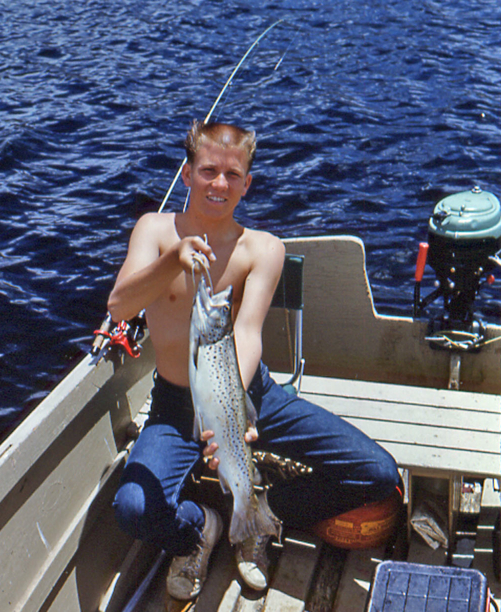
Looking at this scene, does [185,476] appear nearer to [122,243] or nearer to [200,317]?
[200,317]

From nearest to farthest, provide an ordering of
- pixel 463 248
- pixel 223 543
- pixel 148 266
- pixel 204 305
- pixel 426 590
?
1. pixel 204 305
2. pixel 426 590
3. pixel 148 266
4. pixel 223 543
5. pixel 463 248

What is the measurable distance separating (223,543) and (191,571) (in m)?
0.40

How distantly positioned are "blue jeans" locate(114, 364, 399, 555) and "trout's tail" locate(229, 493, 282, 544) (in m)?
0.35

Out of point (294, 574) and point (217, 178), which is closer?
point (217, 178)

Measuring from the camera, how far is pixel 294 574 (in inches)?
144

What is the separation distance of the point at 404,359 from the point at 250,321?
1.85m

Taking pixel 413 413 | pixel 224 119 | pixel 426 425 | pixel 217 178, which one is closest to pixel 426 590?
pixel 426 425

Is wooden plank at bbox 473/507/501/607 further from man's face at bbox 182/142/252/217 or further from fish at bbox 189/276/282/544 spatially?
man's face at bbox 182/142/252/217

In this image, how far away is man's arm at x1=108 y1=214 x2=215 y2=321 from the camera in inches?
107

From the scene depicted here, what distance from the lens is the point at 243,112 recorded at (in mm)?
13172

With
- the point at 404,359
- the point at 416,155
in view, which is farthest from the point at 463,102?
the point at 404,359

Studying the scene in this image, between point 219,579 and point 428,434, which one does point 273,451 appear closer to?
point 219,579

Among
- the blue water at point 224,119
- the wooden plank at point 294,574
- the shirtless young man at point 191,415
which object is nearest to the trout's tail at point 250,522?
the shirtless young man at point 191,415

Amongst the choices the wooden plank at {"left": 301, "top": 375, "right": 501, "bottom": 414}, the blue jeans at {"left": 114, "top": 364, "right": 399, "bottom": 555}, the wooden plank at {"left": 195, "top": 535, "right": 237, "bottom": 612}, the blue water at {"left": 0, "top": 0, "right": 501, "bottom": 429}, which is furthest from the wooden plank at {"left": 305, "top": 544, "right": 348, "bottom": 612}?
the blue water at {"left": 0, "top": 0, "right": 501, "bottom": 429}
